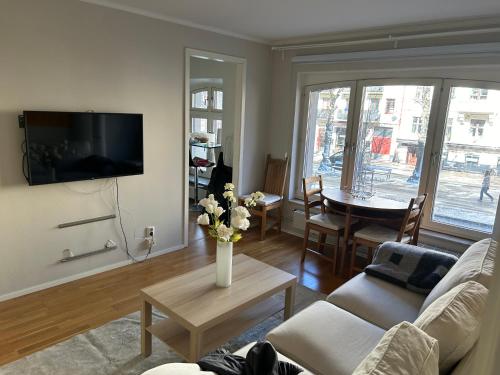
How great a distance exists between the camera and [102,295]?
10.3 ft

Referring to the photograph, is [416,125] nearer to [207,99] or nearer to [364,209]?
[364,209]

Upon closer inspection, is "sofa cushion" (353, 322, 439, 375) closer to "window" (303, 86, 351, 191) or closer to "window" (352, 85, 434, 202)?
"window" (352, 85, 434, 202)

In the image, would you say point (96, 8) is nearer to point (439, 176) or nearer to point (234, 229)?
point (234, 229)

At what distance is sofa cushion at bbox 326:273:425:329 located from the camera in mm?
2184

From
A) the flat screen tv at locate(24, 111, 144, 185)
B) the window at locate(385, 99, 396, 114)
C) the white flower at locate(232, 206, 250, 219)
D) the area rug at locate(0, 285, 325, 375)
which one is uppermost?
the window at locate(385, 99, 396, 114)

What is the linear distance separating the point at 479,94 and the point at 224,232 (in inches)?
109

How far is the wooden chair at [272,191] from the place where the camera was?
4598 mm

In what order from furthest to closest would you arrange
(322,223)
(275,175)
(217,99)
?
(217,99), (275,175), (322,223)

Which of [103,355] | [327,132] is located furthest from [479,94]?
[103,355]

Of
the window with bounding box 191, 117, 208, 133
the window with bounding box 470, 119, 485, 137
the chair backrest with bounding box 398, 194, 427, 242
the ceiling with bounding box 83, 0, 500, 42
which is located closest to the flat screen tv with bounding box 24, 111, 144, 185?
the ceiling with bounding box 83, 0, 500, 42

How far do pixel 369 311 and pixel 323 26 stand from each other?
2.79 meters

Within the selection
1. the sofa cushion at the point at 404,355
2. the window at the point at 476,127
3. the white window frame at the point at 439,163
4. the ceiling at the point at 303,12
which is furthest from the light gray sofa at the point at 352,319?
the ceiling at the point at 303,12

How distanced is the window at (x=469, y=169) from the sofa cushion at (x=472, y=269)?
1479mm

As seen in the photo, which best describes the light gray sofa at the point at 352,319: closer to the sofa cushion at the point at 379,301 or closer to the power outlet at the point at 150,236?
the sofa cushion at the point at 379,301
